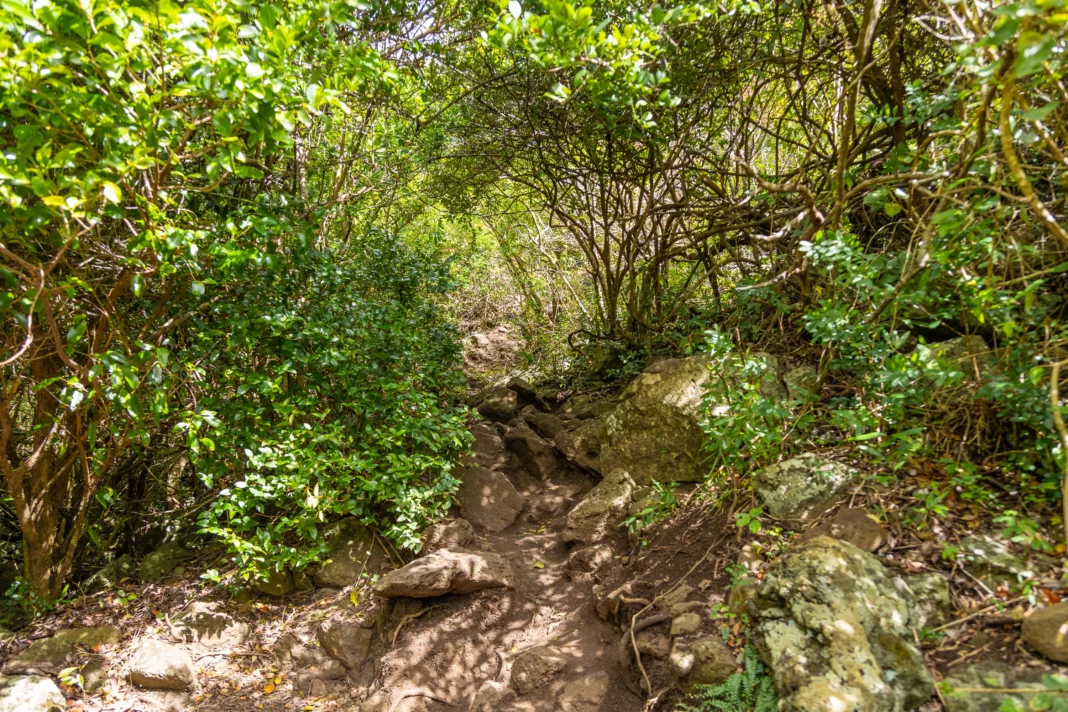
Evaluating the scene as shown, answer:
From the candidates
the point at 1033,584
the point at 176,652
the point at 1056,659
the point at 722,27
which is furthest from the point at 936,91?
the point at 176,652

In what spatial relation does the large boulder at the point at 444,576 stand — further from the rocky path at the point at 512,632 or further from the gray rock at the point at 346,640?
the gray rock at the point at 346,640

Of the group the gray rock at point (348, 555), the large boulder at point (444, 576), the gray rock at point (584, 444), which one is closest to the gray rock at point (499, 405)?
the gray rock at point (584, 444)

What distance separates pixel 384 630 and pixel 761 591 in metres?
2.62

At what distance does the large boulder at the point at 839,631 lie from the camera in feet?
7.20

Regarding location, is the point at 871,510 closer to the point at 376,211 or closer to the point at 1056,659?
the point at 1056,659

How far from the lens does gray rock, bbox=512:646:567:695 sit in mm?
3309

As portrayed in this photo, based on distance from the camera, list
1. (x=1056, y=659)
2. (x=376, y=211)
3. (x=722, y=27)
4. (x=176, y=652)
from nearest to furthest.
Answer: (x=1056, y=659)
(x=176, y=652)
(x=722, y=27)
(x=376, y=211)

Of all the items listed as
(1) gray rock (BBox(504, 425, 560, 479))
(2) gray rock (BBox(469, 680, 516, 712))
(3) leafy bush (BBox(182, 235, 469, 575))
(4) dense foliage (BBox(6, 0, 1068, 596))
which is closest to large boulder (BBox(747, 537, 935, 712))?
(4) dense foliage (BBox(6, 0, 1068, 596))

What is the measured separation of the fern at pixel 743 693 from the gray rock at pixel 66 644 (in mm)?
3779

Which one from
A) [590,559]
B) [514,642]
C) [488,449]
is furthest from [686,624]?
[488,449]

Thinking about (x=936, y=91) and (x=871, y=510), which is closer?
(x=871, y=510)

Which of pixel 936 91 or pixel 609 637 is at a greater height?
pixel 936 91

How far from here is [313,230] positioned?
146 inches

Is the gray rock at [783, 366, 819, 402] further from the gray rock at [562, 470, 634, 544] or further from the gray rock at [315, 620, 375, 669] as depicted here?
the gray rock at [315, 620, 375, 669]
